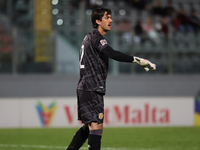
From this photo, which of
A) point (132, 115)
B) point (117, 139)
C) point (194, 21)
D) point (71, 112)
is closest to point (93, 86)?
point (117, 139)

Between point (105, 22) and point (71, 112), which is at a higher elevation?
point (105, 22)

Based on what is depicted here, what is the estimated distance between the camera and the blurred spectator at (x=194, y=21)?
1045 centimetres

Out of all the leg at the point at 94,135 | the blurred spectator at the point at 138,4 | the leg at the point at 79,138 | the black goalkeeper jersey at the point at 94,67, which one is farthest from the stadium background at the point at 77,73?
the black goalkeeper jersey at the point at 94,67

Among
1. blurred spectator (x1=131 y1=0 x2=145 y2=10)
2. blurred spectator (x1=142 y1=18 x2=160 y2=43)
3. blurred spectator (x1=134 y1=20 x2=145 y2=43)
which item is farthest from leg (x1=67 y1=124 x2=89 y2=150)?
blurred spectator (x1=131 y1=0 x2=145 y2=10)

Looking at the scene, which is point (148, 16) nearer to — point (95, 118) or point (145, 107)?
point (145, 107)

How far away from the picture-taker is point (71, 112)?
8.82m

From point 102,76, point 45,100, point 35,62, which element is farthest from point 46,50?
point 102,76

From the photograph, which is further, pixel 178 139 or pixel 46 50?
pixel 46 50

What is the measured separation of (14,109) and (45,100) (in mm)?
778

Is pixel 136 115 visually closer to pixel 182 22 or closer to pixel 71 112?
pixel 71 112

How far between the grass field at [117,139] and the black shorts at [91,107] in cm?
232

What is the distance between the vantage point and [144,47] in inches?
384

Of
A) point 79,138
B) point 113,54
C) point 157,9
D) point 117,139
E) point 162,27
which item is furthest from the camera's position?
point 157,9

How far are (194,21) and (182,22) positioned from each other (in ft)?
1.20
